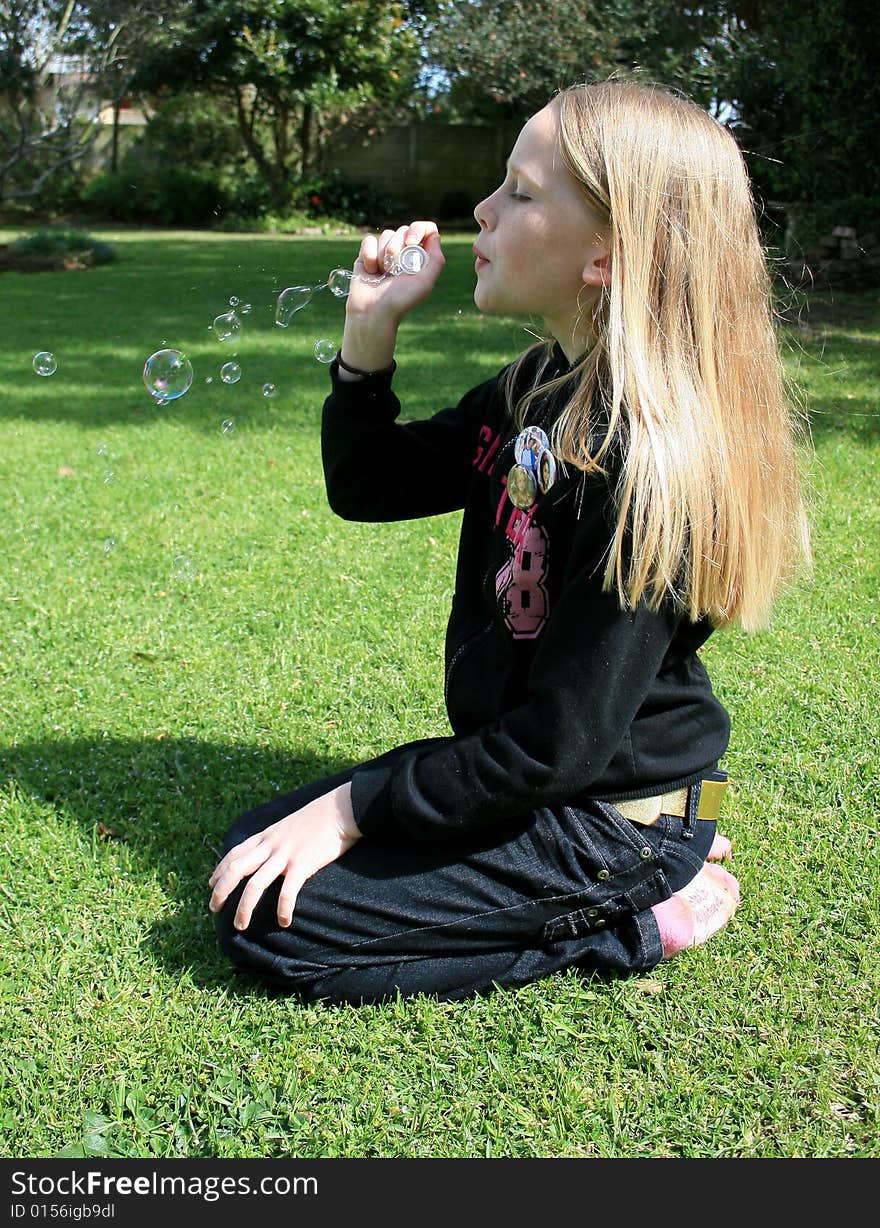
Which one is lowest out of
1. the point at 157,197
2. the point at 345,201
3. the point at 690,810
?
the point at 157,197

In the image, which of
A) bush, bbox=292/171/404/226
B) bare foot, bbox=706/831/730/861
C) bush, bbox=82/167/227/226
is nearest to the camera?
bare foot, bbox=706/831/730/861

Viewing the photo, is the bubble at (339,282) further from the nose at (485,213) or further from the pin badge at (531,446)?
the pin badge at (531,446)

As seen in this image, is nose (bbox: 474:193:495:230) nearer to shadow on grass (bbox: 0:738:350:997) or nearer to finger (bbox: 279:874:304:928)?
finger (bbox: 279:874:304:928)

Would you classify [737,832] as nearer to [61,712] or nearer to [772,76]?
[61,712]

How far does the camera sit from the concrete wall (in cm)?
2266

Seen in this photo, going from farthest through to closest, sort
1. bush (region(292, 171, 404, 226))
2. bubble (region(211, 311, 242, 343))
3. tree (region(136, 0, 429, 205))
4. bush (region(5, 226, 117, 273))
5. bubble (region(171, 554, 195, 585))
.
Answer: bush (region(292, 171, 404, 226)) < tree (region(136, 0, 429, 205)) < bush (region(5, 226, 117, 273)) < bubble (region(171, 554, 195, 585)) < bubble (region(211, 311, 242, 343))

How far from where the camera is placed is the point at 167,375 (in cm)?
276

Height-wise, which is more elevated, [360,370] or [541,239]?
[541,239]

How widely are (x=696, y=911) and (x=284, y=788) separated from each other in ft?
3.51

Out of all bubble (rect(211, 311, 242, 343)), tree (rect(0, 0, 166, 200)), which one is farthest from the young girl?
tree (rect(0, 0, 166, 200))

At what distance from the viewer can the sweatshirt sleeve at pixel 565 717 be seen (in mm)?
1835

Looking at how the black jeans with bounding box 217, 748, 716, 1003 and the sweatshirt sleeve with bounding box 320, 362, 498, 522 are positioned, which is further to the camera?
the sweatshirt sleeve with bounding box 320, 362, 498, 522

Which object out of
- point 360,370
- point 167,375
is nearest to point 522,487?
point 360,370

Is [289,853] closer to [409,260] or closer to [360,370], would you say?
[360,370]
